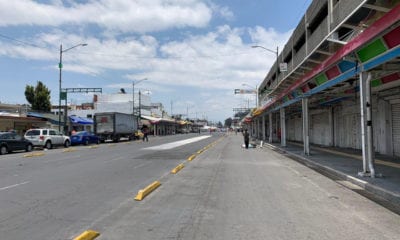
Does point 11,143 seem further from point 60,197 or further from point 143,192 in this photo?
point 143,192

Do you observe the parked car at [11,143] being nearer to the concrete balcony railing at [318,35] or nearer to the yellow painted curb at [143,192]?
the yellow painted curb at [143,192]

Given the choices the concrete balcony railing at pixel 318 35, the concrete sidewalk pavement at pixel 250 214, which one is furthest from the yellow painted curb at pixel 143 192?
the concrete balcony railing at pixel 318 35

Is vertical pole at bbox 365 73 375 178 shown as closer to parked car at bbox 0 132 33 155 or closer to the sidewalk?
the sidewalk

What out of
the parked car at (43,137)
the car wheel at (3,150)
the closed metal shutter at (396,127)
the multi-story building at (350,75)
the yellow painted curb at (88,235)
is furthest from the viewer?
the parked car at (43,137)

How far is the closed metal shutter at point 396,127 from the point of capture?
20100mm

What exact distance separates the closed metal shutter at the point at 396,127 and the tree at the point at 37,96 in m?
59.3

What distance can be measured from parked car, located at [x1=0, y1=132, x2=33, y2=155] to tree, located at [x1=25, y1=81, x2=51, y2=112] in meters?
39.0

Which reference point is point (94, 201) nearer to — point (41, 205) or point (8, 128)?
point (41, 205)

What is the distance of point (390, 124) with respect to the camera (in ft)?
68.7

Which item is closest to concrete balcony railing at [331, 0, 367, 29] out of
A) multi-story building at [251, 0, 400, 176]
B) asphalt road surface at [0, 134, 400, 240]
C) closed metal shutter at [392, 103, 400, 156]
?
multi-story building at [251, 0, 400, 176]

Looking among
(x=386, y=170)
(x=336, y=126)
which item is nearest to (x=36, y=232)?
(x=386, y=170)

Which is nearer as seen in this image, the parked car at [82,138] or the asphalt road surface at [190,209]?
the asphalt road surface at [190,209]

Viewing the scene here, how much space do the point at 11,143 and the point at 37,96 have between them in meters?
41.0

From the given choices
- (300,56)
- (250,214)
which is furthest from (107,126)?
(250,214)
